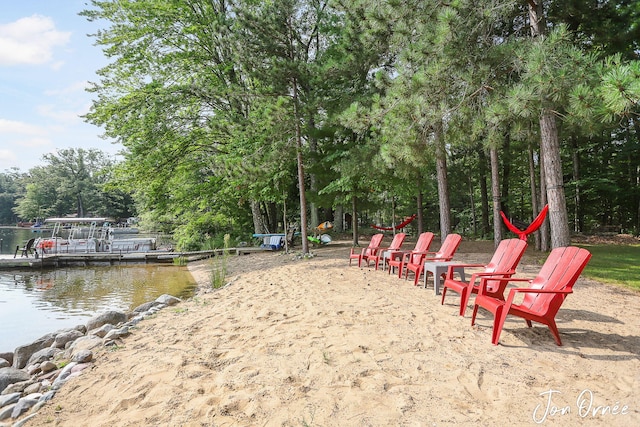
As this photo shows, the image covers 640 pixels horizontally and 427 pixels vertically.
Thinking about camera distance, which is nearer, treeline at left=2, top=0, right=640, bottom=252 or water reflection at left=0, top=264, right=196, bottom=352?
treeline at left=2, top=0, right=640, bottom=252

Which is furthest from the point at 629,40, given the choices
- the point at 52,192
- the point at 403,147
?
the point at 52,192

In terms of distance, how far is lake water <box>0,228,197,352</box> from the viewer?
23.0 feet

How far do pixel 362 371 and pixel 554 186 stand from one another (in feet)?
19.0

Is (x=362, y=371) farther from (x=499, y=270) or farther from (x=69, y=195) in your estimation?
(x=69, y=195)

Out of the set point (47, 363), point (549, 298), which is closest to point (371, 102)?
point (549, 298)

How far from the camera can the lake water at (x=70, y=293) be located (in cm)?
700

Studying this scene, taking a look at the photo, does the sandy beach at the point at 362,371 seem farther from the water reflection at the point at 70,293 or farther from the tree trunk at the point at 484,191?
the tree trunk at the point at 484,191

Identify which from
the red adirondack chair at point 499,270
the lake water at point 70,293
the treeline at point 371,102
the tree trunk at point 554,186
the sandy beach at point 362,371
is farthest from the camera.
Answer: the lake water at point 70,293

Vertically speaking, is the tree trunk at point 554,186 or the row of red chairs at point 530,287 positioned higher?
the tree trunk at point 554,186

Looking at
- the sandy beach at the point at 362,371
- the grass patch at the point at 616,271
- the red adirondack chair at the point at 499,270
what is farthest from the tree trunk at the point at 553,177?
the red adirondack chair at the point at 499,270

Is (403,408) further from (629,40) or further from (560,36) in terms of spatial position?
(629,40)

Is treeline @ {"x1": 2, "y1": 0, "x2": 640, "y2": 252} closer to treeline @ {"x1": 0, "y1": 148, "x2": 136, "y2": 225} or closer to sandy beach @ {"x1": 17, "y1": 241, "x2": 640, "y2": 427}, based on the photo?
sandy beach @ {"x1": 17, "y1": 241, "x2": 640, "y2": 427}

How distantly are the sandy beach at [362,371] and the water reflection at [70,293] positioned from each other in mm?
3676

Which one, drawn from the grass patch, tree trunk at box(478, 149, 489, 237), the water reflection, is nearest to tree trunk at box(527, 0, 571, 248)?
the grass patch
